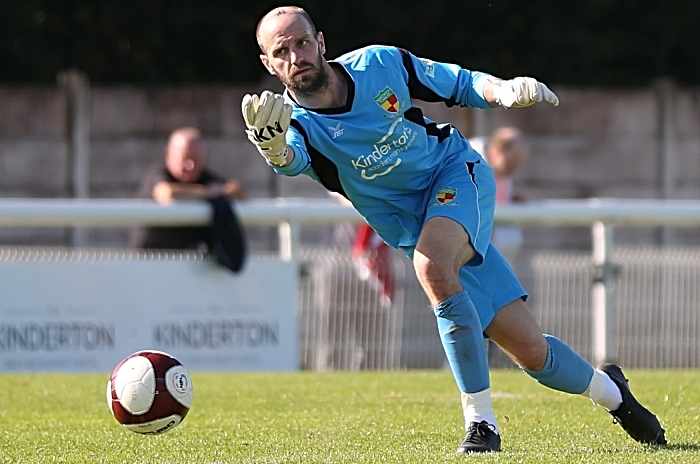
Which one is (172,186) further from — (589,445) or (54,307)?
(589,445)

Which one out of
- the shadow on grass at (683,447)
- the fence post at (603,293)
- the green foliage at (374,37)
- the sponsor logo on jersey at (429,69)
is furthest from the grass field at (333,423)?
the green foliage at (374,37)

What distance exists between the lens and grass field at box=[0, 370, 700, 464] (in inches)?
211

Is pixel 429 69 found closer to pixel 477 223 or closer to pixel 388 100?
pixel 388 100

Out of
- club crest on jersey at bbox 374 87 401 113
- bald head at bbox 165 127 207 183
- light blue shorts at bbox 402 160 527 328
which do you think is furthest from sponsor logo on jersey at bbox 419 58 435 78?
bald head at bbox 165 127 207 183

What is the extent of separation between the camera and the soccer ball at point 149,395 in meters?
5.54

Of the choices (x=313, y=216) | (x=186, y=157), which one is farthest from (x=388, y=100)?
(x=186, y=157)

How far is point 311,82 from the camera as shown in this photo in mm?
5656

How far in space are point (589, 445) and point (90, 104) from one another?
10267 millimetres

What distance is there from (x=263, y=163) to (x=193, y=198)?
4110 mm

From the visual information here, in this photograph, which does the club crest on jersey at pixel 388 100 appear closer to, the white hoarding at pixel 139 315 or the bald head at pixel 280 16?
the bald head at pixel 280 16

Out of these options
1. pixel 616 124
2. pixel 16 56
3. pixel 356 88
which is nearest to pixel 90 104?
pixel 16 56

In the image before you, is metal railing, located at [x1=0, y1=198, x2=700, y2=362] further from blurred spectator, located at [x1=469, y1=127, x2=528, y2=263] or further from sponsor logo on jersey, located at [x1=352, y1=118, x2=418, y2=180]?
sponsor logo on jersey, located at [x1=352, y1=118, x2=418, y2=180]

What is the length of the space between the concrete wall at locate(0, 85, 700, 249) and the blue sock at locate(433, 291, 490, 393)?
8728 mm

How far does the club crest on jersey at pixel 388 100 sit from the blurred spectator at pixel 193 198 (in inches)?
194
